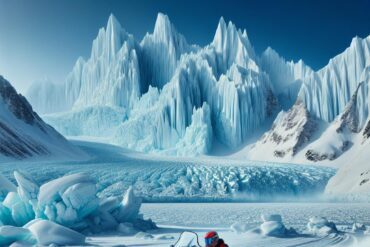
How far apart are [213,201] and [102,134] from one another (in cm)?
5149

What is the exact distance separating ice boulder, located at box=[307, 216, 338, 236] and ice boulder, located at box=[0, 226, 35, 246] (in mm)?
7749

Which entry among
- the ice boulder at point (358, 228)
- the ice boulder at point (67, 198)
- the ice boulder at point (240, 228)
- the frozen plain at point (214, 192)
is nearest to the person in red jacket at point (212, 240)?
the ice boulder at point (240, 228)

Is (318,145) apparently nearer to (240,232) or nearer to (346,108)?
(346,108)

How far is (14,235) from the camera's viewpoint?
12.1m

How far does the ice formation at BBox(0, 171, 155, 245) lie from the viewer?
12383mm

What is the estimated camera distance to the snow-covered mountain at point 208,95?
7006 cm

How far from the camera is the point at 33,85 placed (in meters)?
108

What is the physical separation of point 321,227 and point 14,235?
8485mm

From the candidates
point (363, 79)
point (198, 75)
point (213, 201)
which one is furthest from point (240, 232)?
point (198, 75)

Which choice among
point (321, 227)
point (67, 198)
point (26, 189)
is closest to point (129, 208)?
point (67, 198)

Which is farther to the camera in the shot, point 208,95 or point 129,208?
point 208,95

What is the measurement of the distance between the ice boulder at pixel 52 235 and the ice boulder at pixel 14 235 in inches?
6.0

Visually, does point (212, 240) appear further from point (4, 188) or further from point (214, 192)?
point (214, 192)

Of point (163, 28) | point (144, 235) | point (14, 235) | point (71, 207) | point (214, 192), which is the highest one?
point (163, 28)
